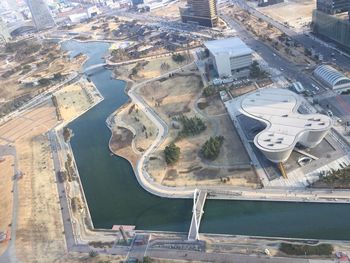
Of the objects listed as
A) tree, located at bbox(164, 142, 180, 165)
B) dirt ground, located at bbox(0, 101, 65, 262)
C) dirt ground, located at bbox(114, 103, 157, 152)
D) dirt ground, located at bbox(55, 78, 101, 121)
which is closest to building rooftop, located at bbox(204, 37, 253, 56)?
dirt ground, located at bbox(114, 103, 157, 152)

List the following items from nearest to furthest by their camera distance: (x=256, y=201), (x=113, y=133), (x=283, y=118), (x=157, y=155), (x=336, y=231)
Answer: (x=336, y=231) → (x=256, y=201) → (x=283, y=118) → (x=157, y=155) → (x=113, y=133)

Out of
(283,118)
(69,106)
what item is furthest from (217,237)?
(69,106)

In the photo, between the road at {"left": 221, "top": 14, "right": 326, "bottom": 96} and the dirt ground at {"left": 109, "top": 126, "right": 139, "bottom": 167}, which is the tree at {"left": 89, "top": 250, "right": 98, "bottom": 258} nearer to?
the dirt ground at {"left": 109, "top": 126, "right": 139, "bottom": 167}

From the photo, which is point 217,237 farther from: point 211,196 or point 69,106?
point 69,106

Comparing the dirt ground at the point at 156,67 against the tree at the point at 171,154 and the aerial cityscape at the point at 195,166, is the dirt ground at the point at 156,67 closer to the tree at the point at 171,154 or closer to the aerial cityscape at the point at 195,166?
the aerial cityscape at the point at 195,166

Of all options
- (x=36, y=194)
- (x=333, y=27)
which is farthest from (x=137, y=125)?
(x=333, y=27)

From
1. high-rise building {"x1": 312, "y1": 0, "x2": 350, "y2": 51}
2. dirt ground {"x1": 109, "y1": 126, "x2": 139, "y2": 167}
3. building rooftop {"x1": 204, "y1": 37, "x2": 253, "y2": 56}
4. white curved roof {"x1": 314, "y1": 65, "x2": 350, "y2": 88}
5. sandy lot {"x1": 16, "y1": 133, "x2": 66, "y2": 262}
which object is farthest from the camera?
high-rise building {"x1": 312, "y1": 0, "x2": 350, "y2": 51}

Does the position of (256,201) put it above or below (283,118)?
below

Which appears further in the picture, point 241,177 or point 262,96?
point 262,96
